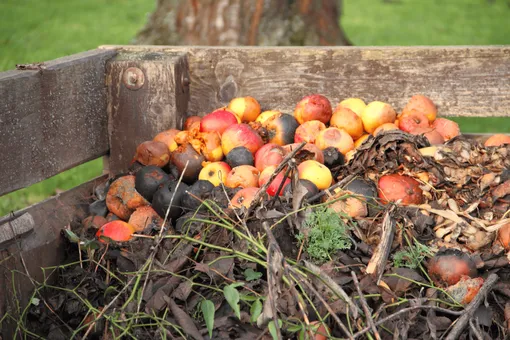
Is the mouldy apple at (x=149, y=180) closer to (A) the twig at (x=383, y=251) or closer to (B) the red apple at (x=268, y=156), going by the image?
(B) the red apple at (x=268, y=156)

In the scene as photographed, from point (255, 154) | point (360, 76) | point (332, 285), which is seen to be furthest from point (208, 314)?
point (360, 76)

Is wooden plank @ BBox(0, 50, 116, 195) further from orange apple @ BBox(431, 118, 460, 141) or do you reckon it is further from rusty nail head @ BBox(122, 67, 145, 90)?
orange apple @ BBox(431, 118, 460, 141)

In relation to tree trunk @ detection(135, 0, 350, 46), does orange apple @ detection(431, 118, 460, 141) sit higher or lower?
higher

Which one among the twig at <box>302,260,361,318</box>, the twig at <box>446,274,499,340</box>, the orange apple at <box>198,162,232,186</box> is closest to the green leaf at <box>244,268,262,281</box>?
the twig at <box>302,260,361,318</box>

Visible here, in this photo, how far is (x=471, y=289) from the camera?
252 cm

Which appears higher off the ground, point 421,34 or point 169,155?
point 169,155

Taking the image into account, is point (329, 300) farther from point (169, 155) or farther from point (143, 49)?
point (143, 49)

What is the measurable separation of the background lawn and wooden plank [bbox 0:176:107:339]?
5.18 m

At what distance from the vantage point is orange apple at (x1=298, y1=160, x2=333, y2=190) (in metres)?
3.18

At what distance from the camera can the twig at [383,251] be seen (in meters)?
2.60

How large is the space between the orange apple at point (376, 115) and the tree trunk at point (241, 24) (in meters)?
3.26

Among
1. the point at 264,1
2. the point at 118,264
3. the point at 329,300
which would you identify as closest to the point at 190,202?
the point at 118,264

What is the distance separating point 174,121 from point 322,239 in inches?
58.2

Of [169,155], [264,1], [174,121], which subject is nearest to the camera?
[169,155]
